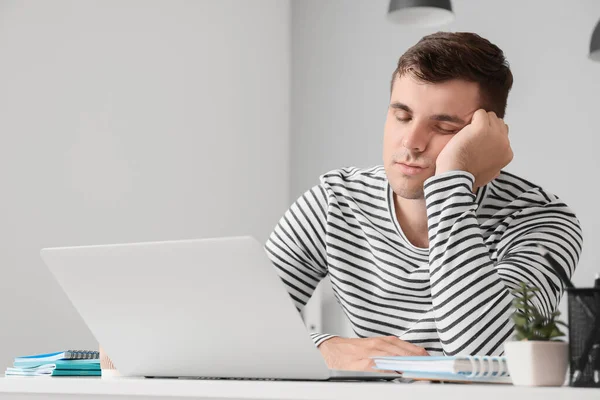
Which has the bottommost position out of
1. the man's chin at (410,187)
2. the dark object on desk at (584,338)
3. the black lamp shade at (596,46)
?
the dark object on desk at (584,338)

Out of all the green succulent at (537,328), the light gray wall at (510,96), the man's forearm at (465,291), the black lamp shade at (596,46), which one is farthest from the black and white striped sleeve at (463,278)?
the light gray wall at (510,96)

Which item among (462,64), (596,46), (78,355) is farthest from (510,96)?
(78,355)

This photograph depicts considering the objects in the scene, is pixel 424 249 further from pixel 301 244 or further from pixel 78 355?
pixel 78 355

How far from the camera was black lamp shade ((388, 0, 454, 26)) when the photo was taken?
2.74 m

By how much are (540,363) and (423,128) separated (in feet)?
2.57

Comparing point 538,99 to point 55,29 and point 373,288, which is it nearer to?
point 55,29

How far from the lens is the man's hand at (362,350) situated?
42.9 inches

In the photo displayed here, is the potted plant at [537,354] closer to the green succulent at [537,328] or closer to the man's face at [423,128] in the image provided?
the green succulent at [537,328]

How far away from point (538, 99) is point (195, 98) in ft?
5.76

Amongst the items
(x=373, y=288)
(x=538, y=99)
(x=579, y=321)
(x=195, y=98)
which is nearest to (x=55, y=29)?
(x=195, y=98)

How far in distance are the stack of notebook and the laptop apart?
5.8 inches

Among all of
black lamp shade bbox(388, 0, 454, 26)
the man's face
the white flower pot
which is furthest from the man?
black lamp shade bbox(388, 0, 454, 26)

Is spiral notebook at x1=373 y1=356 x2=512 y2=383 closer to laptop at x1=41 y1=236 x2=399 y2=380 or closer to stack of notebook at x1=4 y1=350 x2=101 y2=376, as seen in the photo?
laptop at x1=41 y1=236 x2=399 y2=380

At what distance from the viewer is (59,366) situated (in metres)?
1.01
